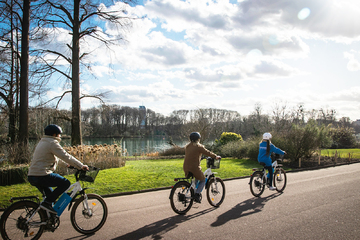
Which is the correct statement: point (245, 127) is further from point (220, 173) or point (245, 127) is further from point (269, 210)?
point (269, 210)

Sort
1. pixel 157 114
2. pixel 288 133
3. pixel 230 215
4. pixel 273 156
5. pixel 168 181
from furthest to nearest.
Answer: pixel 157 114 < pixel 288 133 < pixel 168 181 < pixel 273 156 < pixel 230 215

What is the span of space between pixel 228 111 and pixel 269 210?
62.0 m

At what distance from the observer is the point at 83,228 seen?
4.54m

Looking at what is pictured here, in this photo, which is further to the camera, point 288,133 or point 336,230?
point 288,133

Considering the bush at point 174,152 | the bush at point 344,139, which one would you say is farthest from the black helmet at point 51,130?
the bush at point 344,139

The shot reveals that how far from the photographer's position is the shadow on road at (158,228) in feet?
14.4

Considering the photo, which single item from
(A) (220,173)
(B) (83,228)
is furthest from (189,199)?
(A) (220,173)

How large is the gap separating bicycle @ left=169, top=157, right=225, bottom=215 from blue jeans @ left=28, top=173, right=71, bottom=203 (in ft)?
7.04

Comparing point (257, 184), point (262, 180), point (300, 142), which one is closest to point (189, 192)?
point (257, 184)

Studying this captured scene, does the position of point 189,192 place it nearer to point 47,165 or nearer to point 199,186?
point 199,186

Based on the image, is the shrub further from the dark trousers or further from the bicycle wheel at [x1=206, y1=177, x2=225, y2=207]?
the dark trousers

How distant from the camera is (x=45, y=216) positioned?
4.16m

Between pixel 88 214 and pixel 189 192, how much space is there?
84.6 inches

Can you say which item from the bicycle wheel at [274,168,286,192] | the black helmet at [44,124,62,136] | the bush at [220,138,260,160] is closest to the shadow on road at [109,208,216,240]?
the black helmet at [44,124,62,136]
